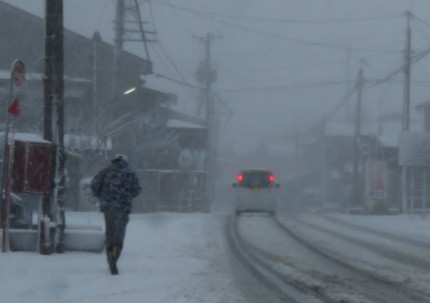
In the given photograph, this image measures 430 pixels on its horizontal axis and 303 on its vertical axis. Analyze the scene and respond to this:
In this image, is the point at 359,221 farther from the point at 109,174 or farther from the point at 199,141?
the point at 199,141

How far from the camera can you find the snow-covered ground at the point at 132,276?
10016 millimetres

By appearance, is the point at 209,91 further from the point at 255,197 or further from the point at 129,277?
the point at 129,277

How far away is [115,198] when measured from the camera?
11852 mm

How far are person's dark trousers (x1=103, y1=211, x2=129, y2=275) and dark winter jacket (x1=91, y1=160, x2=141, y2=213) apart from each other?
0.35 feet

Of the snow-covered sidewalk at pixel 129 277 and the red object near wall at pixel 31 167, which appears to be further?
the red object near wall at pixel 31 167

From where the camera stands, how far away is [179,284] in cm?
1111

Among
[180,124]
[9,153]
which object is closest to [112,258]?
[9,153]

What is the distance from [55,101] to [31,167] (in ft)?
3.74

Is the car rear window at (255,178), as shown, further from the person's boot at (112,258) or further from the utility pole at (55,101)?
the person's boot at (112,258)

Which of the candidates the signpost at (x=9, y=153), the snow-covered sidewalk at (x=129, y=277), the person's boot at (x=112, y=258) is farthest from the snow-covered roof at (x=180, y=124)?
the person's boot at (x=112, y=258)

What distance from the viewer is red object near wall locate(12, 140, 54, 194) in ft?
42.9

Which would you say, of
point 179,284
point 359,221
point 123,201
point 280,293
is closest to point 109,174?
point 123,201

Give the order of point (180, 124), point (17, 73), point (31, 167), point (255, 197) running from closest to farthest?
point (31, 167) → point (17, 73) → point (255, 197) → point (180, 124)

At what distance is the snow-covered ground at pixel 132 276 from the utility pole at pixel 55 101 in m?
0.75
